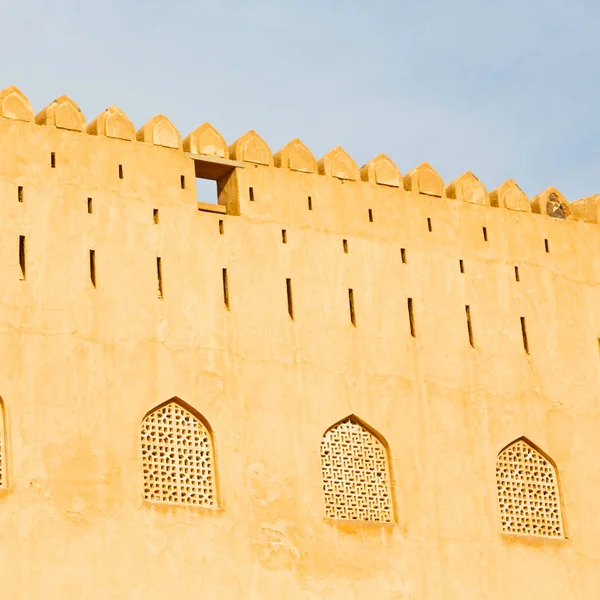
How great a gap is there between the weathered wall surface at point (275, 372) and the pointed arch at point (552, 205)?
253mm

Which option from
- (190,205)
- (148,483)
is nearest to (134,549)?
(148,483)

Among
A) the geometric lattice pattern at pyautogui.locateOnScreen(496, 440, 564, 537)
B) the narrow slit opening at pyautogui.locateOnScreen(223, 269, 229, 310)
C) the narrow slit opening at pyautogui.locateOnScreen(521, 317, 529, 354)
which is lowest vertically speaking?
the geometric lattice pattern at pyautogui.locateOnScreen(496, 440, 564, 537)

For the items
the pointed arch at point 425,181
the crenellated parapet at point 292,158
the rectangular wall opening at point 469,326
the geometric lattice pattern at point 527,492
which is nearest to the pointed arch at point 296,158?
the crenellated parapet at point 292,158

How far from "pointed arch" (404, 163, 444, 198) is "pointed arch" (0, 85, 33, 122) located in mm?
3736

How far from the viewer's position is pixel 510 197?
698 inches

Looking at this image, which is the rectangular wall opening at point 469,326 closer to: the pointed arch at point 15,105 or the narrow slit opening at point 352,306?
the narrow slit opening at point 352,306

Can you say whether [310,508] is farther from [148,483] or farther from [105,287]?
[105,287]

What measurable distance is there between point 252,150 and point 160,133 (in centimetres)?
89

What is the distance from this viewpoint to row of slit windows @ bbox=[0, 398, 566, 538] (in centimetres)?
1493

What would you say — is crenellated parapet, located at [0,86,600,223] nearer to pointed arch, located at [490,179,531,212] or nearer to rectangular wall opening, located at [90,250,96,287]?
pointed arch, located at [490,179,531,212]

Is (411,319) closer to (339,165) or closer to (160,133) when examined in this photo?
(339,165)

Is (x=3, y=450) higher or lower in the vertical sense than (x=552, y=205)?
lower

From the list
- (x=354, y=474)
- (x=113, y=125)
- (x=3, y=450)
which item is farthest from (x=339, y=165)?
(x=3, y=450)

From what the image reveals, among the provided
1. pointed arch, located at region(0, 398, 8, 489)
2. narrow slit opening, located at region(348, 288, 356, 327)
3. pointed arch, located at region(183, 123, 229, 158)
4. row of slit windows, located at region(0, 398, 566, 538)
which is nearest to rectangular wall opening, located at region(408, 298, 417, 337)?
narrow slit opening, located at region(348, 288, 356, 327)
